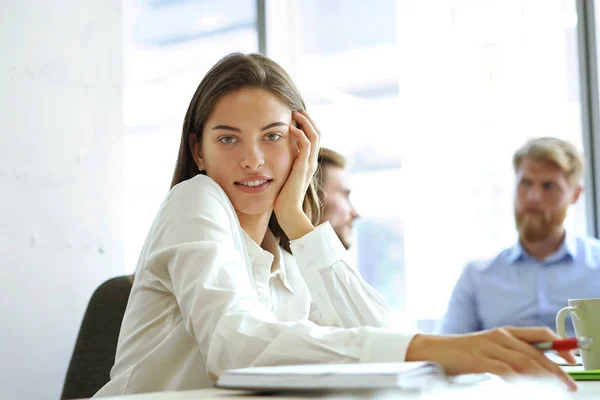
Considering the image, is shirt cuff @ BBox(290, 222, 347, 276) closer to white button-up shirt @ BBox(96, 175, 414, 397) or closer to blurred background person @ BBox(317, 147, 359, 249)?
white button-up shirt @ BBox(96, 175, 414, 397)

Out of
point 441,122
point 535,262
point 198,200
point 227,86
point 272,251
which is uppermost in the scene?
point 441,122

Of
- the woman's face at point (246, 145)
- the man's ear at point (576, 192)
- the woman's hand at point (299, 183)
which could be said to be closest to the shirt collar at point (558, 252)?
the man's ear at point (576, 192)

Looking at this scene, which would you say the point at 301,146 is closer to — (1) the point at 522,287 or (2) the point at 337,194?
(2) the point at 337,194

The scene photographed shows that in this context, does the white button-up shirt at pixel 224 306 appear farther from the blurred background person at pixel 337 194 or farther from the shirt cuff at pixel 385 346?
the blurred background person at pixel 337 194

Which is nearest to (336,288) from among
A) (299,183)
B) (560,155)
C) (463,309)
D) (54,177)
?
(299,183)

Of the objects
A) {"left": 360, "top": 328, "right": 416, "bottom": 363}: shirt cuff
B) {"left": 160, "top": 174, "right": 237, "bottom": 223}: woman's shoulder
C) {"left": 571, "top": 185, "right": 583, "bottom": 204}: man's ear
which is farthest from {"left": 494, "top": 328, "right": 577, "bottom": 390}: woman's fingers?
{"left": 571, "top": 185, "right": 583, "bottom": 204}: man's ear

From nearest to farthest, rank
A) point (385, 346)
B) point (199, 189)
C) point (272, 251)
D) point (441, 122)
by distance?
point (385, 346)
point (199, 189)
point (272, 251)
point (441, 122)

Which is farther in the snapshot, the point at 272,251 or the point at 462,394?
the point at 272,251

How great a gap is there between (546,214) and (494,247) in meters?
0.27

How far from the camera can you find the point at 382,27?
329 cm

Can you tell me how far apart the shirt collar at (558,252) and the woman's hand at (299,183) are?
1.55 metres

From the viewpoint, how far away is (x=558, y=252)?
2.84 metres

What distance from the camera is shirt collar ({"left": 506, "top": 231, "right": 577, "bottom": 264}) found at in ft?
9.25

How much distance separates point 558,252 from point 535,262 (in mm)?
90
